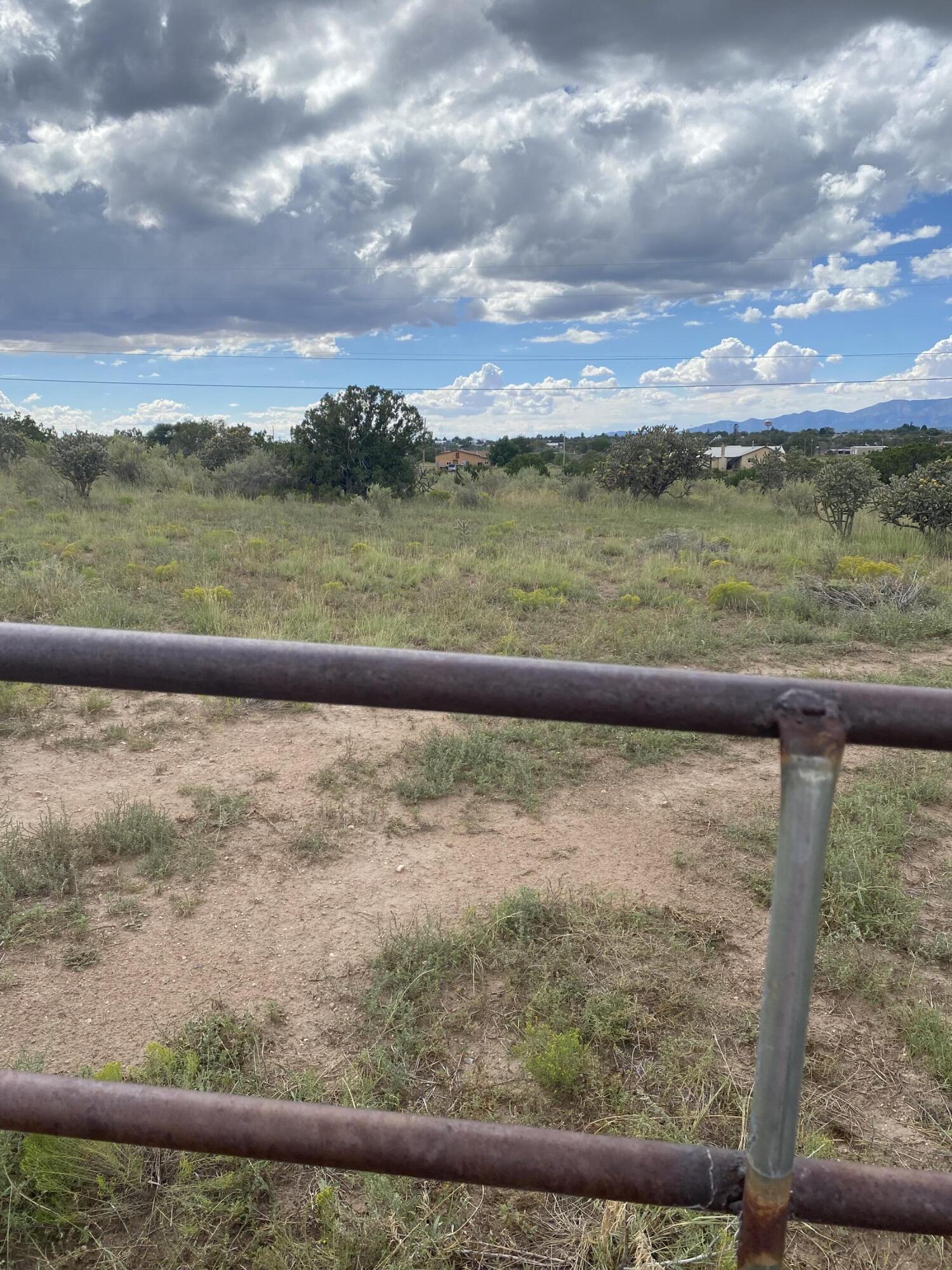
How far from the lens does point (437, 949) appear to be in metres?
3.13

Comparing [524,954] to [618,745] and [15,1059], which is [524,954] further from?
[618,745]

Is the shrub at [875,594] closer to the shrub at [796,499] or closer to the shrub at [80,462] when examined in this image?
the shrub at [796,499]

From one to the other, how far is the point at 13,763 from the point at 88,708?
834mm

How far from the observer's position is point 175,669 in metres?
0.78

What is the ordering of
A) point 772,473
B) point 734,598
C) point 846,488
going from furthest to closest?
1. point 772,473
2. point 846,488
3. point 734,598

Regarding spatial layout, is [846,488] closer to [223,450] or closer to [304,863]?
[304,863]

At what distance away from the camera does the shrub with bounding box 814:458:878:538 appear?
13.6 metres

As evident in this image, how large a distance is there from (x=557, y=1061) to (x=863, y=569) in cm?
891

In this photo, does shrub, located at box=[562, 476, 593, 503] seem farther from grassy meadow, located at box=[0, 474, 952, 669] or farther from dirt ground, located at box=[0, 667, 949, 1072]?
dirt ground, located at box=[0, 667, 949, 1072]

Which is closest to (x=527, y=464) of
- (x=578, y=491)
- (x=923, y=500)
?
(x=578, y=491)

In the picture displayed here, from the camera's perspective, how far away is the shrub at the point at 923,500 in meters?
12.3

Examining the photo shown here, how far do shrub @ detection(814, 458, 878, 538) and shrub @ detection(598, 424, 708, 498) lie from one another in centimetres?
663

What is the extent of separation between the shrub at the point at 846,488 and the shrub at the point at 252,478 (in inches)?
482

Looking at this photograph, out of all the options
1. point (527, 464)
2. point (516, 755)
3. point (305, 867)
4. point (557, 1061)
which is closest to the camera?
point (557, 1061)
